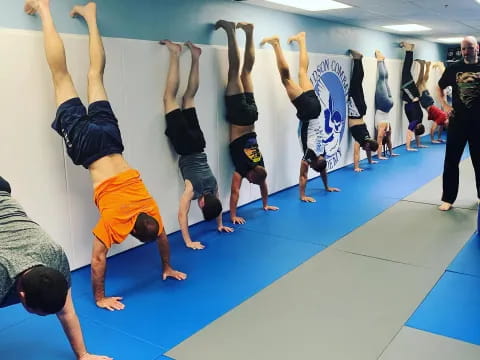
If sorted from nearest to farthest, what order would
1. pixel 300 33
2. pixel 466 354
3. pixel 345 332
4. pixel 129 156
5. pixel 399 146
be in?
pixel 466 354
pixel 345 332
pixel 129 156
pixel 300 33
pixel 399 146

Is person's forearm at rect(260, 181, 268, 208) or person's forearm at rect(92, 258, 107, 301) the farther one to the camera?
person's forearm at rect(260, 181, 268, 208)

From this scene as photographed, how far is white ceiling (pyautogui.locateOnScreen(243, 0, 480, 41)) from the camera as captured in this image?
5742 mm

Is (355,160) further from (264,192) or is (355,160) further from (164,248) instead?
(164,248)

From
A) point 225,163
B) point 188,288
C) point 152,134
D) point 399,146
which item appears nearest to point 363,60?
point 399,146

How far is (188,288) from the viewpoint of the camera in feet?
11.1

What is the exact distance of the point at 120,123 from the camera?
3947 mm

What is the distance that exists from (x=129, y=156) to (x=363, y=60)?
525cm

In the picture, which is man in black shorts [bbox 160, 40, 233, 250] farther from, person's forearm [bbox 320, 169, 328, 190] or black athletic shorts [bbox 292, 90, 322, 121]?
person's forearm [bbox 320, 169, 328, 190]

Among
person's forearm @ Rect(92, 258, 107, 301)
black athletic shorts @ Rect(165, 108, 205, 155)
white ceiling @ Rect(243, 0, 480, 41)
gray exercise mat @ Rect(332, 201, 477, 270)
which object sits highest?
white ceiling @ Rect(243, 0, 480, 41)

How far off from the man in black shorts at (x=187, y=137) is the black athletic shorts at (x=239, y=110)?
60cm

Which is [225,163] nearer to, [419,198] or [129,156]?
[129,156]

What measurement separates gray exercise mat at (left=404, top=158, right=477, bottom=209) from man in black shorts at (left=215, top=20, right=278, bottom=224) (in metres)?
2.09

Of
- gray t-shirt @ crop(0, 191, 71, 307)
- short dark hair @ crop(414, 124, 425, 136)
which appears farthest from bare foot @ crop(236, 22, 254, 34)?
short dark hair @ crop(414, 124, 425, 136)

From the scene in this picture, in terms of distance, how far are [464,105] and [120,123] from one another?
3322 mm
